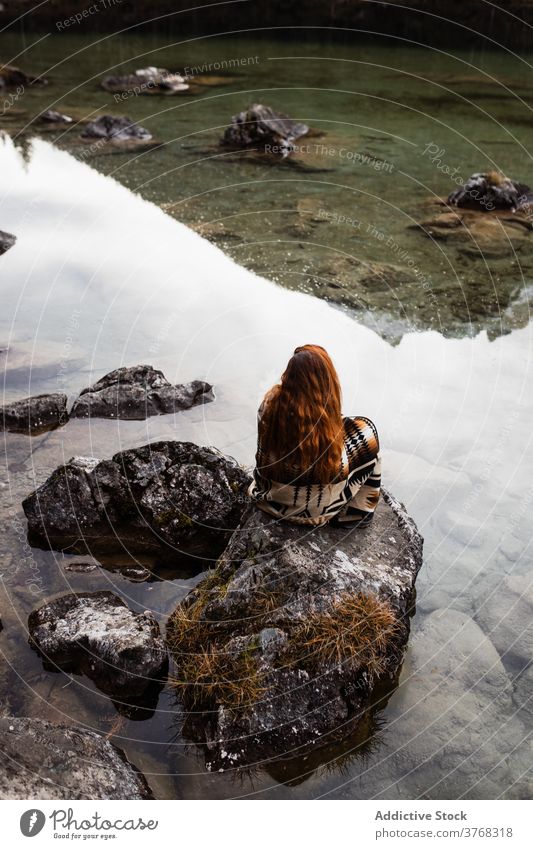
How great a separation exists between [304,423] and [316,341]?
719 centimetres

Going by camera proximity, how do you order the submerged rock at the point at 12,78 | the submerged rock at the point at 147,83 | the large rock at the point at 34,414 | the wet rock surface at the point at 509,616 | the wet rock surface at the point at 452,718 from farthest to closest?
the submerged rock at the point at 147,83
the submerged rock at the point at 12,78
the large rock at the point at 34,414
the wet rock surface at the point at 509,616
the wet rock surface at the point at 452,718

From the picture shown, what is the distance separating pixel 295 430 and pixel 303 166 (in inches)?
744

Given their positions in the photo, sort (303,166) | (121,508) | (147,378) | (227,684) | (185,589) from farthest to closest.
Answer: (303,166)
(147,378)
(121,508)
(185,589)
(227,684)

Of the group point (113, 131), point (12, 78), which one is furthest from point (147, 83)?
point (113, 131)

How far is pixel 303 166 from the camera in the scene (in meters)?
22.6

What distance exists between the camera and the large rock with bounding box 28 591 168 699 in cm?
556

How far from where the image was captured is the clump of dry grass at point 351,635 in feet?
18.0

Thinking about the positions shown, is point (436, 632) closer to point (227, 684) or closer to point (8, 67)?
point (227, 684)

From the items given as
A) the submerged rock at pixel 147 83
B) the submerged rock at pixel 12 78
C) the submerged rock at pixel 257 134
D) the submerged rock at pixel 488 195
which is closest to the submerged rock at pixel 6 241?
Result: the submerged rock at pixel 257 134

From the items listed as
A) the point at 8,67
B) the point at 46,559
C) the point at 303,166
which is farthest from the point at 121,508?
the point at 8,67

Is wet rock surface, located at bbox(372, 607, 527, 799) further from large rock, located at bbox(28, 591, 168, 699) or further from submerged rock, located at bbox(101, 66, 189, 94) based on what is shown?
submerged rock, located at bbox(101, 66, 189, 94)

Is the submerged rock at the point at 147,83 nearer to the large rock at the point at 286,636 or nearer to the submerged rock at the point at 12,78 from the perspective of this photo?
the submerged rock at the point at 12,78

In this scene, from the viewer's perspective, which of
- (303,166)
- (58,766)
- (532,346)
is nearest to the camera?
(58,766)

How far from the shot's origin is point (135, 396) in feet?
32.1
